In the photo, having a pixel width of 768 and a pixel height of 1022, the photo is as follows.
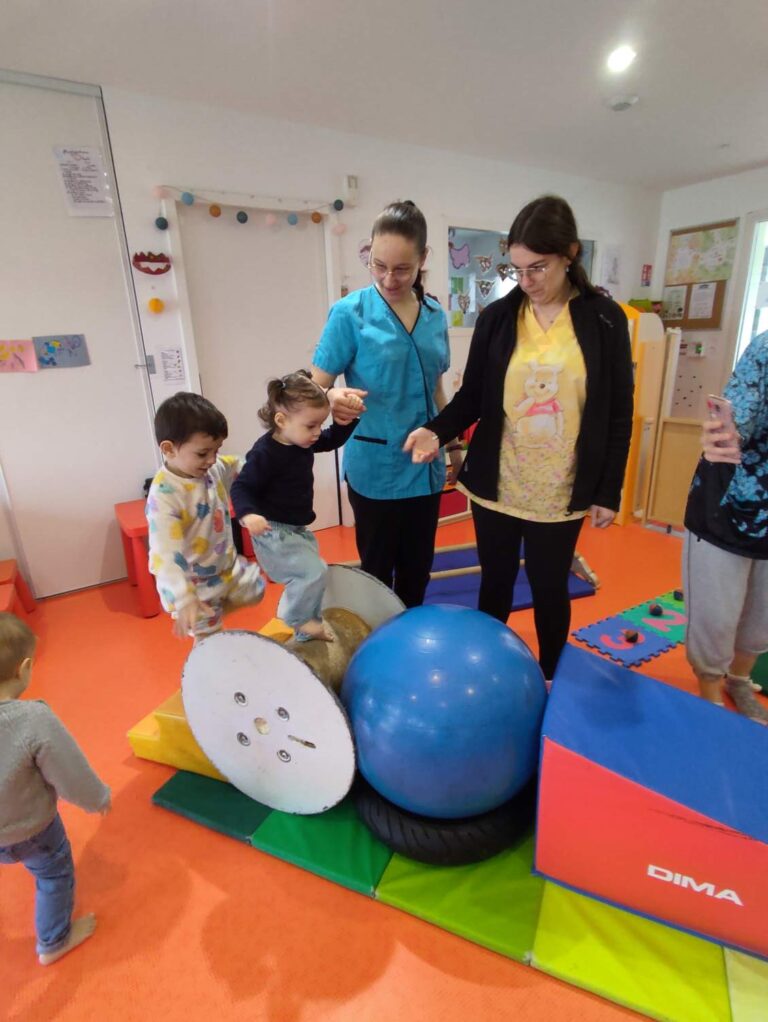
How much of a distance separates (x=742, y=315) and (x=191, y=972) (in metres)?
6.16

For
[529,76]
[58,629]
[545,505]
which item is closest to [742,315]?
[529,76]

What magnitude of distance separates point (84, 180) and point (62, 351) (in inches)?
34.8

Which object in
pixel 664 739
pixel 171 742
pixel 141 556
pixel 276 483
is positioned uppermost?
pixel 276 483

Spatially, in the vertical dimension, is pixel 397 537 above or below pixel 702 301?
below

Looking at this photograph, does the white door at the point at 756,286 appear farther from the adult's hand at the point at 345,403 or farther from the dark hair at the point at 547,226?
the adult's hand at the point at 345,403

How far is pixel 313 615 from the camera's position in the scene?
1.71 meters

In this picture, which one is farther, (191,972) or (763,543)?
(763,543)

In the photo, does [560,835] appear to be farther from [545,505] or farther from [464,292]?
[464,292]

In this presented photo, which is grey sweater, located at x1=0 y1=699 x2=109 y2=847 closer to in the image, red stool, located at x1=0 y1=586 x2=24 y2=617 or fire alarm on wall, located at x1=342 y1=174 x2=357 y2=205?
red stool, located at x1=0 y1=586 x2=24 y2=617

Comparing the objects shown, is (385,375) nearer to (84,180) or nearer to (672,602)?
(672,602)

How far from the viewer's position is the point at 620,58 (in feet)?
9.09

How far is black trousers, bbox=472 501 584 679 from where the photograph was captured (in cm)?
169

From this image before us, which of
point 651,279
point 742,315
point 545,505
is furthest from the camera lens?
point 651,279

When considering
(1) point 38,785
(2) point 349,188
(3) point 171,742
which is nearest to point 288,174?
(2) point 349,188
